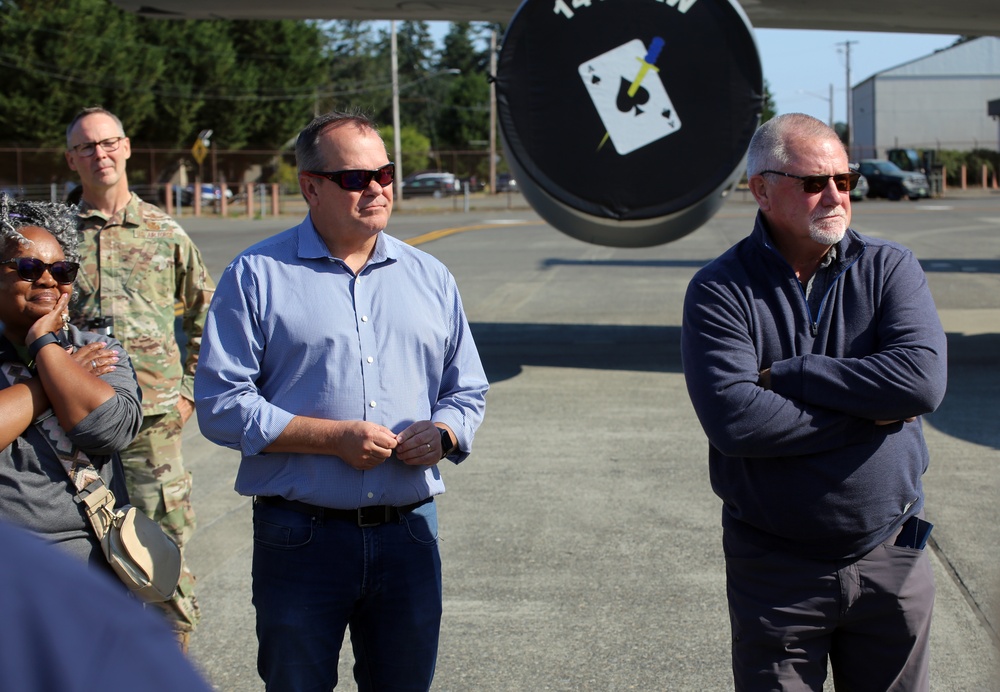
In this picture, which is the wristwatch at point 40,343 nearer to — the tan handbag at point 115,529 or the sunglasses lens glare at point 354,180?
the tan handbag at point 115,529

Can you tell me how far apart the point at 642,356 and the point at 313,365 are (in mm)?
6956

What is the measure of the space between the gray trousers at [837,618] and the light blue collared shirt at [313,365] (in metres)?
0.86

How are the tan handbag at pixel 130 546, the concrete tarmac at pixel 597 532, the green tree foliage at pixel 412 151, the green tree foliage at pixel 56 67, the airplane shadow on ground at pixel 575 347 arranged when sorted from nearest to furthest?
the tan handbag at pixel 130 546
the concrete tarmac at pixel 597 532
the airplane shadow on ground at pixel 575 347
the green tree foliage at pixel 56 67
the green tree foliage at pixel 412 151

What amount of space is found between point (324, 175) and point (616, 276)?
13582 millimetres

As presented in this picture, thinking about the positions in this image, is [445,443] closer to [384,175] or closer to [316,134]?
[384,175]

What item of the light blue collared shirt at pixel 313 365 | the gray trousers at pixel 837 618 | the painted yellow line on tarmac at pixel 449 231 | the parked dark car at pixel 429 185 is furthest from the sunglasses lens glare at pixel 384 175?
the parked dark car at pixel 429 185

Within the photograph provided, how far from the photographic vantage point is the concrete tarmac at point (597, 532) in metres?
3.89

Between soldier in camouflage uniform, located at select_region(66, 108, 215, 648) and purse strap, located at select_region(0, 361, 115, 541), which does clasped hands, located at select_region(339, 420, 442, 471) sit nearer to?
purse strap, located at select_region(0, 361, 115, 541)

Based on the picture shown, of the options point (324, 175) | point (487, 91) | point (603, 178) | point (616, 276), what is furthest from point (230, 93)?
point (324, 175)

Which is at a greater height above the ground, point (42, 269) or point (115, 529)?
point (42, 269)

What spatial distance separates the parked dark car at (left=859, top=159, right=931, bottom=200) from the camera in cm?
4041

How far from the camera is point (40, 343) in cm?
297

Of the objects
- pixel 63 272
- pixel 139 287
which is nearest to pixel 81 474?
pixel 63 272

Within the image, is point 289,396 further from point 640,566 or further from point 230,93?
point 230,93
